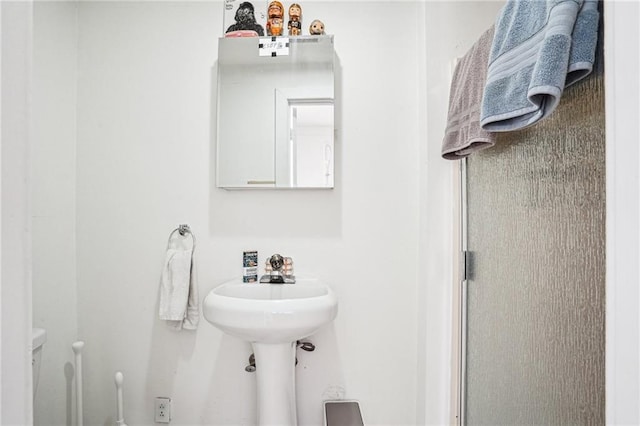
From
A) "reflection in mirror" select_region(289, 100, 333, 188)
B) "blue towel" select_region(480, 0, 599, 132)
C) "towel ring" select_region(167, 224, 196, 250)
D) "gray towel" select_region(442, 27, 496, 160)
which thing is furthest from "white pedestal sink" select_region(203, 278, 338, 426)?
"blue towel" select_region(480, 0, 599, 132)

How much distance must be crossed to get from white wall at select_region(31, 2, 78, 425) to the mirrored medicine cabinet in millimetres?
701

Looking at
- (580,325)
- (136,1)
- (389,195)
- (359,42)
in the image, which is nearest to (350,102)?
(359,42)

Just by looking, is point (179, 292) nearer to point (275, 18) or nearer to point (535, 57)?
point (275, 18)

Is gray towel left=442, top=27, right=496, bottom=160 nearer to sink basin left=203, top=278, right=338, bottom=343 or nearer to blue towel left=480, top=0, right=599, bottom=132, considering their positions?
blue towel left=480, top=0, right=599, bottom=132

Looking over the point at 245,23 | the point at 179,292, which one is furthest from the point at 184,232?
the point at 245,23

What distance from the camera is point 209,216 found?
1.61 m

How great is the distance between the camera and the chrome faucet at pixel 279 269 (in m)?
1.50

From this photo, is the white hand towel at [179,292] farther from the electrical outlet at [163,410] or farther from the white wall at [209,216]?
the electrical outlet at [163,410]

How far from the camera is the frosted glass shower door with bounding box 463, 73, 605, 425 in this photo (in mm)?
673

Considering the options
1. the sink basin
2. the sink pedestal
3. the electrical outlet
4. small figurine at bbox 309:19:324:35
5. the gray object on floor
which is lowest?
the electrical outlet

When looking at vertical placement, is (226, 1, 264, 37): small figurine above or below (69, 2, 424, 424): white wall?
above

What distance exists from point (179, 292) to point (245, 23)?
120 cm

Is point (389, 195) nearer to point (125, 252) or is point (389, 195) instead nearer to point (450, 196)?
point (450, 196)

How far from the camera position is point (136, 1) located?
1625mm
